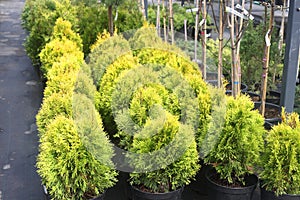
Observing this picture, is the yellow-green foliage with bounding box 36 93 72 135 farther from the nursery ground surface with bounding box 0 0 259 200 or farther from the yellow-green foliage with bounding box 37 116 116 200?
the nursery ground surface with bounding box 0 0 259 200

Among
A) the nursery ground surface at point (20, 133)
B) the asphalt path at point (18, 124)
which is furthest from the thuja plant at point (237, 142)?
the asphalt path at point (18, 124)

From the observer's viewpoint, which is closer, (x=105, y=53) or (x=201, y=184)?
(x=201, y=184)

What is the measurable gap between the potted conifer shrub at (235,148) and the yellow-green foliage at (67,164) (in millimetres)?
839

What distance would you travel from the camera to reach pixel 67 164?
8.34 feet

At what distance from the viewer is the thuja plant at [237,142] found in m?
2.84

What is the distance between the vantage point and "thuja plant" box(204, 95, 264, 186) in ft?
9.32

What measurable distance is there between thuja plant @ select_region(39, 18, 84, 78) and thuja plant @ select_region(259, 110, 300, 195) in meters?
2.37

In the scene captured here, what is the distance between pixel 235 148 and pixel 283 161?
34 cm

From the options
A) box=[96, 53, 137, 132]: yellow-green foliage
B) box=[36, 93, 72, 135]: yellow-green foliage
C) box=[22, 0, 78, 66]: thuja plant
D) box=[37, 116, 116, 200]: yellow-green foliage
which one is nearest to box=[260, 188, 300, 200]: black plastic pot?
box=[37, 116, 116, 200]: yellow-green foliage

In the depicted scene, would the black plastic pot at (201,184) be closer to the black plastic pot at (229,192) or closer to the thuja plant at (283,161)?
the black plastic pot at (229,192)

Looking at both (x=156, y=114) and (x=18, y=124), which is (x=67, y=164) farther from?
(x=18, y=124)

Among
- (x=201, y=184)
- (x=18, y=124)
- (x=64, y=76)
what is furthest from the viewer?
(x=18, y=124)

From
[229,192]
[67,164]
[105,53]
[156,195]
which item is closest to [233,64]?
[105,53]

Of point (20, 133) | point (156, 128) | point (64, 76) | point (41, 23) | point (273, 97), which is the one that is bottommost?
point (20, 133)
